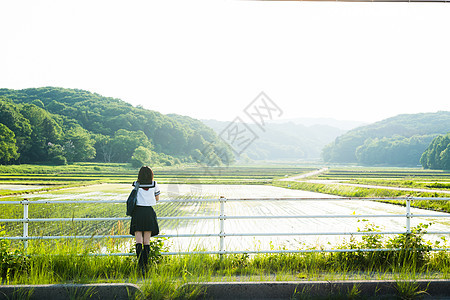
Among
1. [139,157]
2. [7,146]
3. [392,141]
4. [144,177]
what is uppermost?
[392,141]

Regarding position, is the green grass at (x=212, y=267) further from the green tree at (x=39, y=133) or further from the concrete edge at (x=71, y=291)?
the green tree at (x=39, y=133)

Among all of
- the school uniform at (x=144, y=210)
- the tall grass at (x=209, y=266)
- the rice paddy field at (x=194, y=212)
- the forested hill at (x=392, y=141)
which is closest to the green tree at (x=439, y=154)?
the forested hill at (x=392, y=141)

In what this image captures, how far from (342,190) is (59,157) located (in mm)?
48107

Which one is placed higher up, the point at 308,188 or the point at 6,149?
the point at 6,149

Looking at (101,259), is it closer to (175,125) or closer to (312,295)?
(312,295)

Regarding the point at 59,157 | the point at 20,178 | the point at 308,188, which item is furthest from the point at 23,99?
the point at 308,188

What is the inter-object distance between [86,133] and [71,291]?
256 ft

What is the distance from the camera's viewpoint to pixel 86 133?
7525cm

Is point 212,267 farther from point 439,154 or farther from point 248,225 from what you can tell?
point 439,154

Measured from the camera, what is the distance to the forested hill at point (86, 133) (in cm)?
5503

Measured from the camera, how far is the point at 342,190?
3098 centimetres

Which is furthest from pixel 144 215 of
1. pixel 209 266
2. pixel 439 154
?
pixel 439 154

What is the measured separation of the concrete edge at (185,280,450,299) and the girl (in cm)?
88

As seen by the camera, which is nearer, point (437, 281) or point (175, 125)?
point (437, 281)
